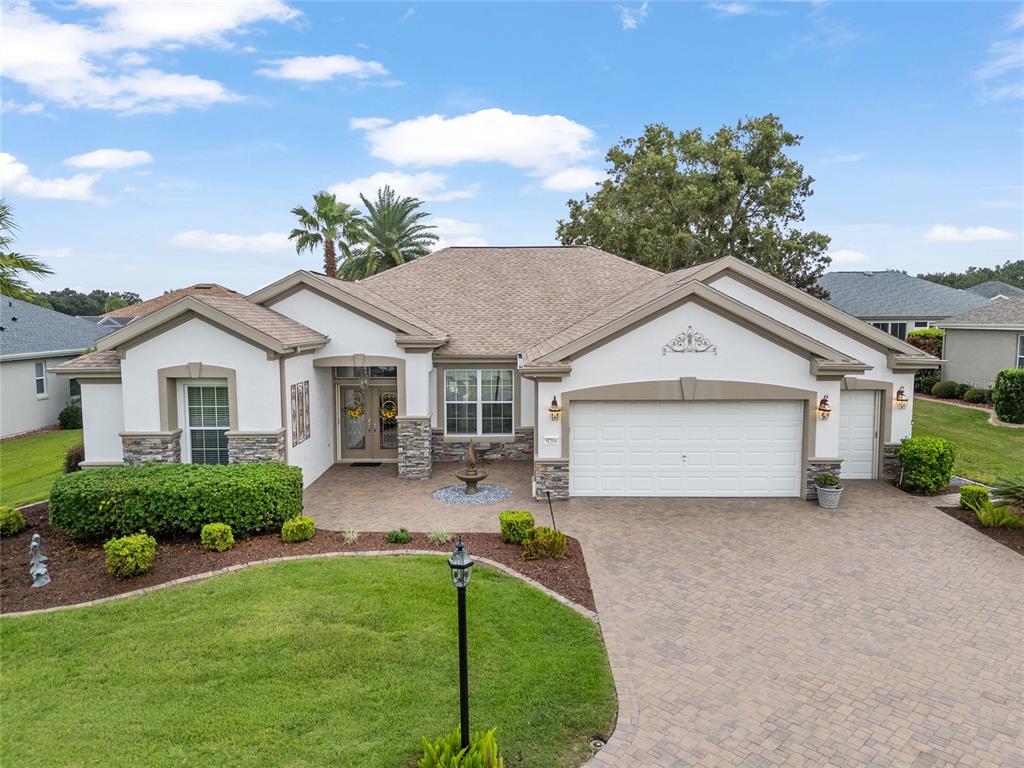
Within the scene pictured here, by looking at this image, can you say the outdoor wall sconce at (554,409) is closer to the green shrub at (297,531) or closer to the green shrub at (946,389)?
the green shrub at (297,531)

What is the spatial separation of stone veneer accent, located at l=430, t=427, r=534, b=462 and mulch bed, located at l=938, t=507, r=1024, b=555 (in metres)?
9.94

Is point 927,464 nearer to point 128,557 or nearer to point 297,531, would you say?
point 297,531

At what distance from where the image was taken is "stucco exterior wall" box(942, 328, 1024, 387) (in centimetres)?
2573

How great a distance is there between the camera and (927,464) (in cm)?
1380

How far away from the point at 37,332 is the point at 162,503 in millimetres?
22134

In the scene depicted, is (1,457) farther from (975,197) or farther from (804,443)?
(975,197)

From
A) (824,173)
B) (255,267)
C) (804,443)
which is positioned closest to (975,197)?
(824,173)

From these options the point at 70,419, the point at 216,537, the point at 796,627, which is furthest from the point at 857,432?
the point at 70,419

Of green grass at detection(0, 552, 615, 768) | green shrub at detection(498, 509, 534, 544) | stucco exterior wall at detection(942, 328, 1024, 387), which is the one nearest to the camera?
green grass at detection(0, 552, 615, 768)

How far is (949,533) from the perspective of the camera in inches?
451

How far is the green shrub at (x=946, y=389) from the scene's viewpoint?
88.8 feet

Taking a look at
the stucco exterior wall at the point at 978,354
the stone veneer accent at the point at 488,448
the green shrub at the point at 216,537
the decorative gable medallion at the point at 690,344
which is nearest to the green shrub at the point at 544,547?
the green shrub at the point at 216,537

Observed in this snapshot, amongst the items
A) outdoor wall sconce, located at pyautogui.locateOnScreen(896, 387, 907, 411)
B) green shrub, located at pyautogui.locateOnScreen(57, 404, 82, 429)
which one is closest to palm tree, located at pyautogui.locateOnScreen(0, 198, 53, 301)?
green shrub, located at pyautogui.locateOnScreen(57, 404, 82, 429)

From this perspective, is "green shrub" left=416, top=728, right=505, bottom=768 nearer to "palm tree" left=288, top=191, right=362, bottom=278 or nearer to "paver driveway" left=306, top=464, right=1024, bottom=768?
"paver driveway" left=306, top=464, right=1024, bottom=768
